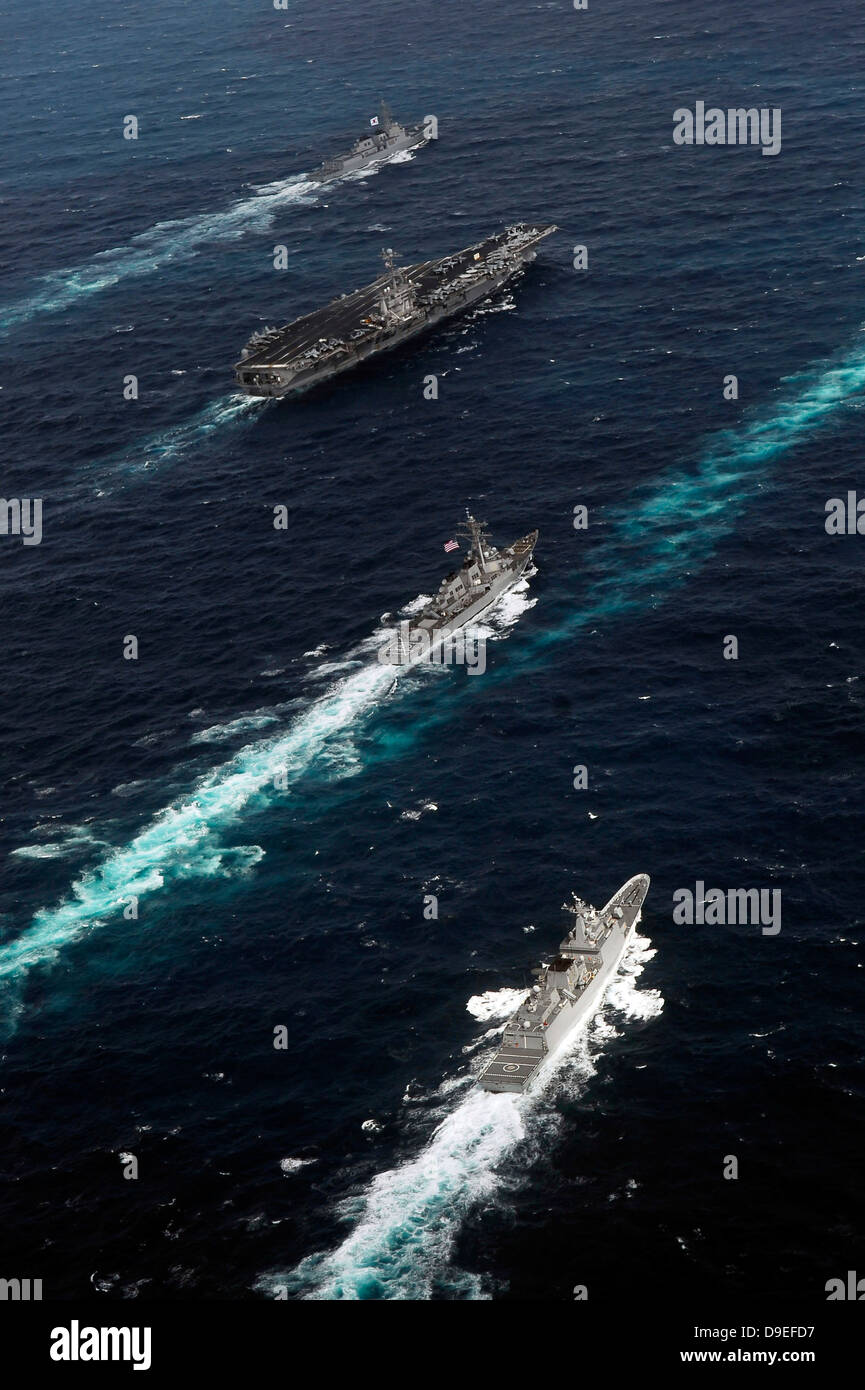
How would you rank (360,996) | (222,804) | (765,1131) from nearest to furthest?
(765,1131), (360,996), (222,804)

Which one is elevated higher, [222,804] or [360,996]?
[222,804]

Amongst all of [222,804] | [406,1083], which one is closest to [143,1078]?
[406,1083]
